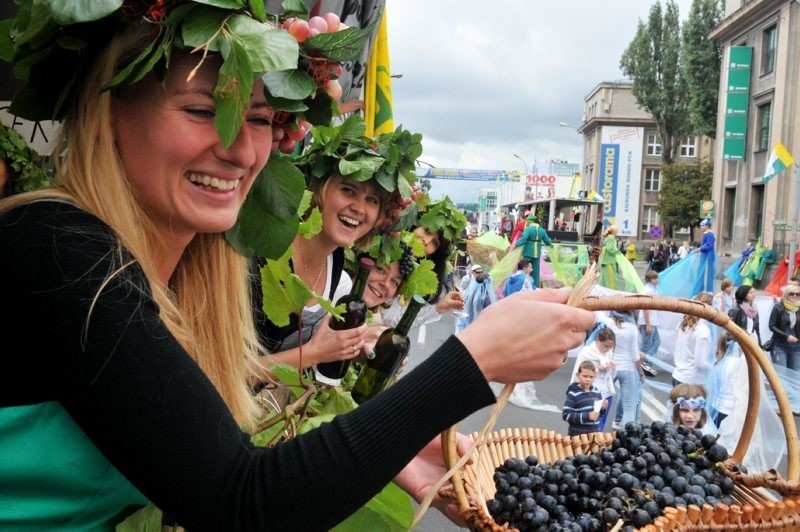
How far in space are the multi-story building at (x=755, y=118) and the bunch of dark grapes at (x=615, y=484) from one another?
29.2m

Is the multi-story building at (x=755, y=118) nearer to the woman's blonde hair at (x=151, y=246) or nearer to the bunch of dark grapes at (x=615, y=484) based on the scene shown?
the bunch of dark grapes at (x=615, y=484)

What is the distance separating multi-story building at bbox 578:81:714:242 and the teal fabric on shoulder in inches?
1412

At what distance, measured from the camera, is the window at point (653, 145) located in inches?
2579

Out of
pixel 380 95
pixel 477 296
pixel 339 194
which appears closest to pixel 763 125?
pixel 477 296

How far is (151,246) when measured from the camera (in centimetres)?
122

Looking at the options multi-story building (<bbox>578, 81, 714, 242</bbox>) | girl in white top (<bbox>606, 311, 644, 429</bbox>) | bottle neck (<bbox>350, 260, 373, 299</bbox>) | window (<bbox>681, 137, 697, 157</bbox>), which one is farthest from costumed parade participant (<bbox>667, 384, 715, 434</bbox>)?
window (<bbox>681, 137, 697, 157</bbox>)

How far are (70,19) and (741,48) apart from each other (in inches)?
1458

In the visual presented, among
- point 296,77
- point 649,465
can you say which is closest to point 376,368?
point 649,465

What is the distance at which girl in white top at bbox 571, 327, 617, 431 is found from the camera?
6582mm

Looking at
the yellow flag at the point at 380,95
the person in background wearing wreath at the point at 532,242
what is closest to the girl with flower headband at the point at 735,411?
the yellow flag at the point at 380,95

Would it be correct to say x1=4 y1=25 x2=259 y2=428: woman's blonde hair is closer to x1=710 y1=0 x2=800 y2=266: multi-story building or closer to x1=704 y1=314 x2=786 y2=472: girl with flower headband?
x1=704 y1=314 x2=786 y2=472: girl with flower headband

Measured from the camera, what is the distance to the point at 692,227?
47312 mm

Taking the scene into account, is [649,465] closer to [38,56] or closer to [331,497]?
[331,497]

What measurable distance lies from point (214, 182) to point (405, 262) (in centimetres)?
260
